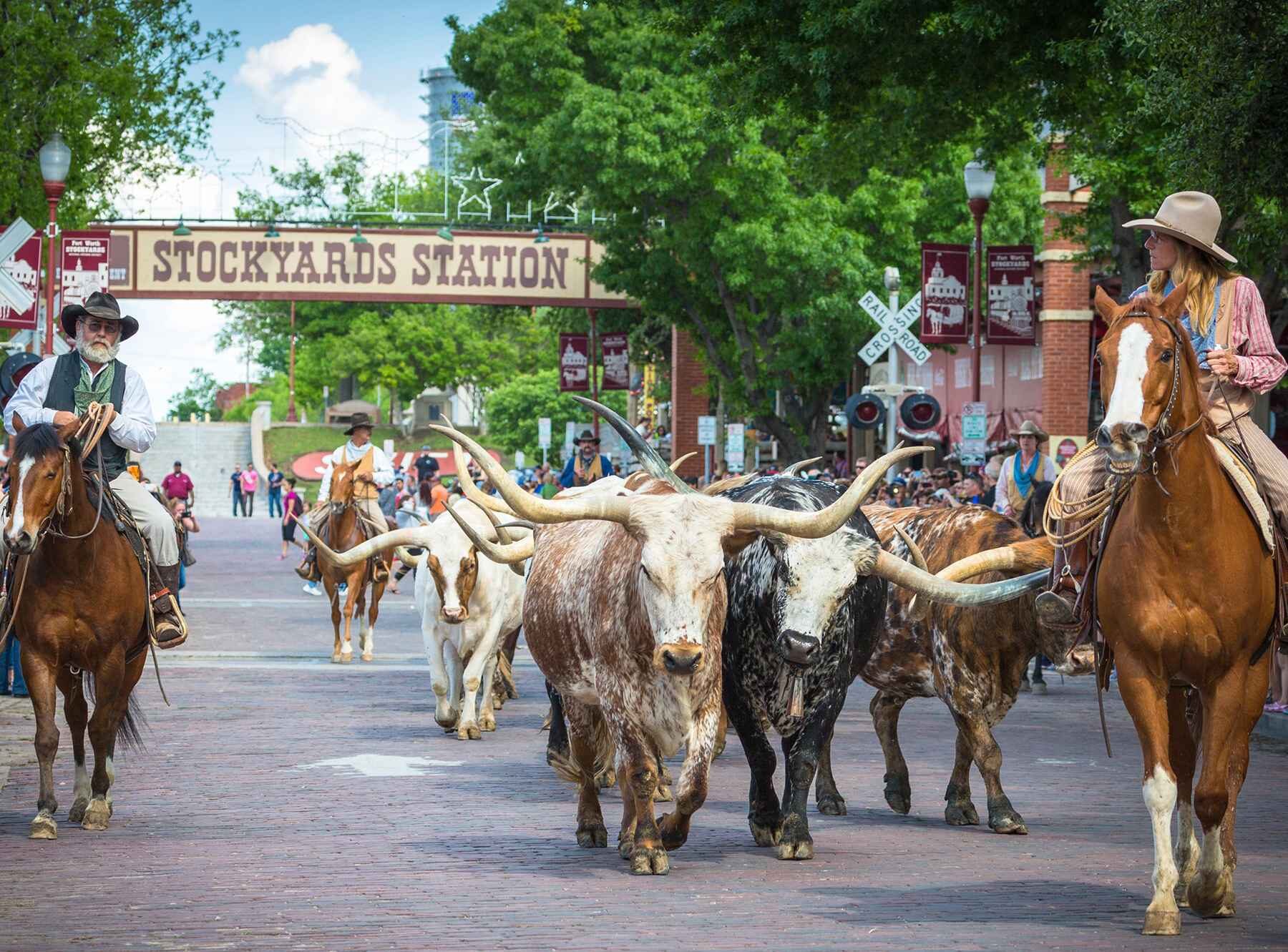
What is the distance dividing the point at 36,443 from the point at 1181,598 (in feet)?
18.5

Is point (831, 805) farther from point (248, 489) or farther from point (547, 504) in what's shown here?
point (248, 489)

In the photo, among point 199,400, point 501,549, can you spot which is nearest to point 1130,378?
point 501,549

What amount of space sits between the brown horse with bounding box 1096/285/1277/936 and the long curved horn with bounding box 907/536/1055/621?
96.1 inches

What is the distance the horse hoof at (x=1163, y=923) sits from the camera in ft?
24.7

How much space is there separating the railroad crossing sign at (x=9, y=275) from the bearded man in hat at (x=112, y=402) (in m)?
7.19

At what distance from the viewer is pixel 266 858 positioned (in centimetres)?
920

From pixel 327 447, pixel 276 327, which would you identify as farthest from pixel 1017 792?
pixel 276 327

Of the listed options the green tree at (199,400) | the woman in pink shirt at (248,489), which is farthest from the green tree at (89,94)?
the green tree at (199,400)

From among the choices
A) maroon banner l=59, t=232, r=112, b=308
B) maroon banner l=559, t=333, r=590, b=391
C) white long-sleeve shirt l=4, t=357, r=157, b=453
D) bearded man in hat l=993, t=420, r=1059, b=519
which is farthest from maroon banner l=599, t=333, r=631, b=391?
white long-sleeve shirt l=4, t=357, r=157, b=453

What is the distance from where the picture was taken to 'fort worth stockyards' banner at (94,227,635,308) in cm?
5134

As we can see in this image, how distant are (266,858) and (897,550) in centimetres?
452

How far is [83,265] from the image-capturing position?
25.2 meters

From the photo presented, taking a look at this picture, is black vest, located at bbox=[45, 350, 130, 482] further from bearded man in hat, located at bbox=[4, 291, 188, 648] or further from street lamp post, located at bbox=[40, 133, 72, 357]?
street lamp post, located at bbox=[40, 133, 72, 357]

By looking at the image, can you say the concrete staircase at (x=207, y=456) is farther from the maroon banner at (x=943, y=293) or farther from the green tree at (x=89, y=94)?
the maroon banner at (x=943, y=293)
